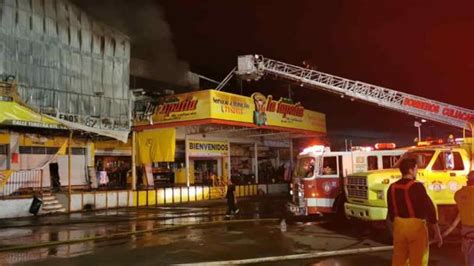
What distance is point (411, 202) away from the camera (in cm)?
555

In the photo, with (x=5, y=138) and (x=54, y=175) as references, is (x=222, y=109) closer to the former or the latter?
(x=54, y=175)

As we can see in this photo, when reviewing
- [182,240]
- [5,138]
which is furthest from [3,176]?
[182,240]

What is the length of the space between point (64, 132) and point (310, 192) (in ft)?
39.1

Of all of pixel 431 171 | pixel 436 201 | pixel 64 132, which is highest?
pixel 64 132

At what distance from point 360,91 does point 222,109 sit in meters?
5.99

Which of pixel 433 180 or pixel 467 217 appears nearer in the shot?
pixel 467 217

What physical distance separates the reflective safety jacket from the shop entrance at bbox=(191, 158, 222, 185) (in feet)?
77.2

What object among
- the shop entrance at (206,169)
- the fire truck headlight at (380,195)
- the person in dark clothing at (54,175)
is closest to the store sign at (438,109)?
the fire truck headlight at (380,195)

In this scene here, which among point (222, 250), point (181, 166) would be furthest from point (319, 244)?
point (181, 166)

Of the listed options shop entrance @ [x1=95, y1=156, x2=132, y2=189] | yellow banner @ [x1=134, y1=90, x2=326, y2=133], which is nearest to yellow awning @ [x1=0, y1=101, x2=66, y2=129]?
yellow banner @ [x1=134, y1=90, x2=326, y2=133]

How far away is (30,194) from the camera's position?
1862cm

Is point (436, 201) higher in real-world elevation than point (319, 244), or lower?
higher

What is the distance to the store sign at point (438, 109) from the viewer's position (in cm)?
1739

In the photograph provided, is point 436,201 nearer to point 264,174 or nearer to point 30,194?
point 30,194
